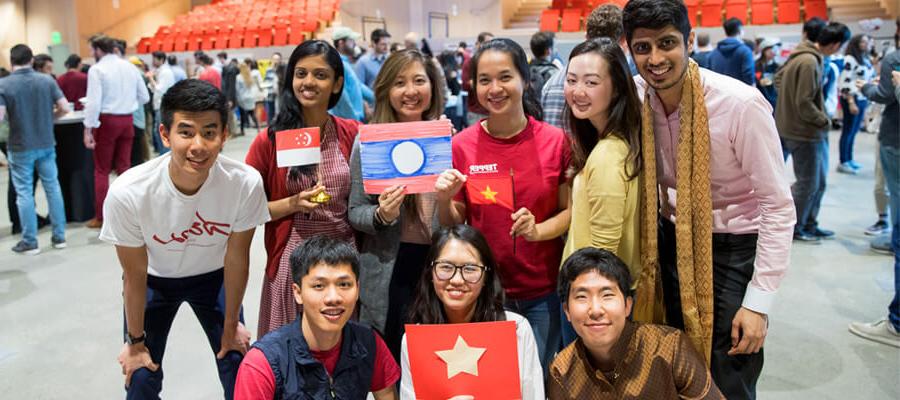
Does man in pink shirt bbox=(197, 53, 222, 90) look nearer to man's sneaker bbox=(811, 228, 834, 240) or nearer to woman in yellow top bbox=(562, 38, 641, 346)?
man's sneaker bbox=(811, 228, 834, 240)

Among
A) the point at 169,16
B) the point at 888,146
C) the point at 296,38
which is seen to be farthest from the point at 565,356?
the point at 169,16

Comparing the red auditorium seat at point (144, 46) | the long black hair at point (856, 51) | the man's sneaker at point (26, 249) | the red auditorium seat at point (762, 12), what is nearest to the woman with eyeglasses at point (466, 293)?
the man's sneaker at point (26, 249)

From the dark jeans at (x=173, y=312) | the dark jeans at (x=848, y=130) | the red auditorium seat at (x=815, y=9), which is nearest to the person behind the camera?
the dark jeans at (x=173, y=312)

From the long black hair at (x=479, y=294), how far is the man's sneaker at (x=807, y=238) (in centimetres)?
397

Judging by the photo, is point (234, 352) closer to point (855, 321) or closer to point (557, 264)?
point (557, 264)

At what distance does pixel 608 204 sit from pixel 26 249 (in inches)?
204

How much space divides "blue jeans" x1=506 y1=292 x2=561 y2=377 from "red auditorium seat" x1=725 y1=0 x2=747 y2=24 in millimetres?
12544

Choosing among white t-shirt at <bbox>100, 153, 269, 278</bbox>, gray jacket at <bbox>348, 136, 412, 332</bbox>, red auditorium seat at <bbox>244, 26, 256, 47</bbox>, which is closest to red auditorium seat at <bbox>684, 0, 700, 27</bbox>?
red auditorium seat at <bbox>244, 26, 256, 47</bbox>

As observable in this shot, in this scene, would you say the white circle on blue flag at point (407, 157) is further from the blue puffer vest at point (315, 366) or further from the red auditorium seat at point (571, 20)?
the red auditorium seat at point (571, 20)

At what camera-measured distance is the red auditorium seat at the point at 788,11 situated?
12.5 m

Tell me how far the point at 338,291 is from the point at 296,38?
48.5 feet

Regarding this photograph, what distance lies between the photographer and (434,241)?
197cm

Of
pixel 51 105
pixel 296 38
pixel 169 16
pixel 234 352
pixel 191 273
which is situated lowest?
pixel 234 352

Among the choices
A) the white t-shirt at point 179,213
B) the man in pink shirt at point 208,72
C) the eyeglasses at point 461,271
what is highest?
the man in pink shirt at point 208,72
